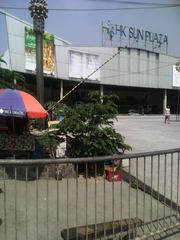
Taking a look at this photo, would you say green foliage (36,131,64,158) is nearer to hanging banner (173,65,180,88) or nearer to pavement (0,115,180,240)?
pavement (0,115,180,240)

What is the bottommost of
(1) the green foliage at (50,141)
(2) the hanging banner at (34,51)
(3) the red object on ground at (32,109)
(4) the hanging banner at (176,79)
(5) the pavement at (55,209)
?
(5) the pavement at (55,209)

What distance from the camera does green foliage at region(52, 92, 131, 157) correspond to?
991 cm

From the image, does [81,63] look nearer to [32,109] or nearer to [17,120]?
[17,120]

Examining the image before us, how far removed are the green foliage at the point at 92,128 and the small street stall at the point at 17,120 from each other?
0.72 meters

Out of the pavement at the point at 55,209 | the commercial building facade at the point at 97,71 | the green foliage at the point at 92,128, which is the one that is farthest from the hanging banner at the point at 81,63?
the pavement at the point at 55,209

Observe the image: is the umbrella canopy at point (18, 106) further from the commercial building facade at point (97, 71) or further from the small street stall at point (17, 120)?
the commercial building facade at point (97, 71)

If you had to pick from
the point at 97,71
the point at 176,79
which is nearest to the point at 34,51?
the point at 97,71

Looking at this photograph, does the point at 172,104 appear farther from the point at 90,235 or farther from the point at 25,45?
the point at 90,235

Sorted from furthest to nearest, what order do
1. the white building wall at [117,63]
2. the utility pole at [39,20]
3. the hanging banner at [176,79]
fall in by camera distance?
the hanging banner at [176,79] → the white building wall at [117,63] → the utility pole at [39,20]

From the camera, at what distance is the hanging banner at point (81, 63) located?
52312 millimetres

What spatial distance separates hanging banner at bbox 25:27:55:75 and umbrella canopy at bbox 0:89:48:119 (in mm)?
33918

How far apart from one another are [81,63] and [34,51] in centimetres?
946

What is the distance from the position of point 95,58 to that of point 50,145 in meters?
46.1

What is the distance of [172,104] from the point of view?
7738 centimetres
